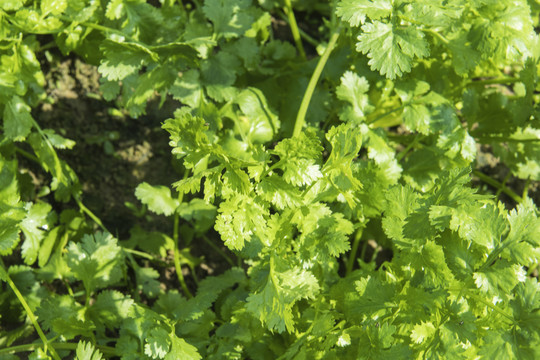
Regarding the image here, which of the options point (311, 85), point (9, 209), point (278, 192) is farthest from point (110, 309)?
point (311, 85)

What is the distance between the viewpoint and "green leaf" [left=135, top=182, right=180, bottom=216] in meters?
1.90

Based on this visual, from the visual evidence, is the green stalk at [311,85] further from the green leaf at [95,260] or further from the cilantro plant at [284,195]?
the green leaf at [95,260]

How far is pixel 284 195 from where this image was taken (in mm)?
1397

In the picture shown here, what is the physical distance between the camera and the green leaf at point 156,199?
1897mm

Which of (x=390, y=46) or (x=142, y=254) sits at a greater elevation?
(x=390, y=46)

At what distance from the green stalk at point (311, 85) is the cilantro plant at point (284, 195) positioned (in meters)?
0.01

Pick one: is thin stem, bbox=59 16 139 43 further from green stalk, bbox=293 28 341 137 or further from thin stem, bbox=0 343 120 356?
thin stem, bbox=0 343 120 356

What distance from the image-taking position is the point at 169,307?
1.97 metres

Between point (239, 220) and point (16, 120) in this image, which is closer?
point (239, 220)

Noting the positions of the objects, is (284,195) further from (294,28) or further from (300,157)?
(294,28)

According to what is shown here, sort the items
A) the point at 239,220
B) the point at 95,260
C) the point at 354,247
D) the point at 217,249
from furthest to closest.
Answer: the point at 217,249, the point at 354,247, the point at 95,260, the point at 239,220

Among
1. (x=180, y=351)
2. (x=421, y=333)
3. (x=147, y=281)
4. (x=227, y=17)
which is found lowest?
(x=147, y=281)

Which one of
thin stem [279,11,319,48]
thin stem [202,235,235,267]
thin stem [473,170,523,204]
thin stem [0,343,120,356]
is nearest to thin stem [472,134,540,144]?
thin stem [473,170,523,204]

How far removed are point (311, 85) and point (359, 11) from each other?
1.03 feet
